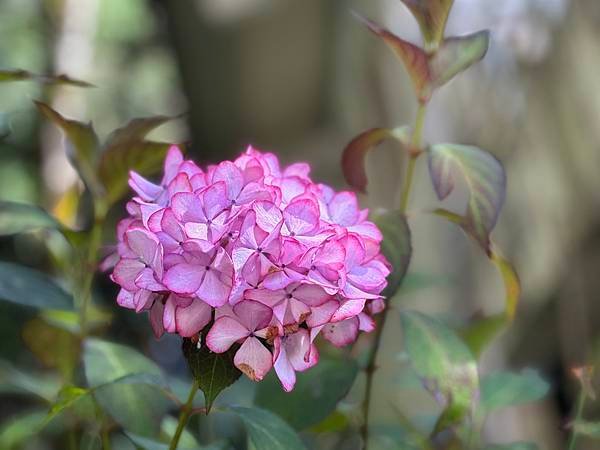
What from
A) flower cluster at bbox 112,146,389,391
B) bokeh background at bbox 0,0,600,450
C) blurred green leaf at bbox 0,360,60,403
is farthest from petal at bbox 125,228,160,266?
bokeh background at bbox 0,0,600,450

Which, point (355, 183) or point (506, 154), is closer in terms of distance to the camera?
point (355, 183)

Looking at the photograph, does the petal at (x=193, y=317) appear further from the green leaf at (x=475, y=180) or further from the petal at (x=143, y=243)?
the green leaf at (x=475, y=180)

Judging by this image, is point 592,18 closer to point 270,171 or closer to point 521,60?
point 521,60

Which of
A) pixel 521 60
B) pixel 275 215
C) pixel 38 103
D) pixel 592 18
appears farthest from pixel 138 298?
pixel 592 18

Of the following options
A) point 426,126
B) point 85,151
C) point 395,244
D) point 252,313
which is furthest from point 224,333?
point 426,126

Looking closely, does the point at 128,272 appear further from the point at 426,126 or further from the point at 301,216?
the point at 426,126

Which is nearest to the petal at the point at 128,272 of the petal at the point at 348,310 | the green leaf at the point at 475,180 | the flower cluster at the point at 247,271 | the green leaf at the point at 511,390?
the flower cluster at the point at 247,271
